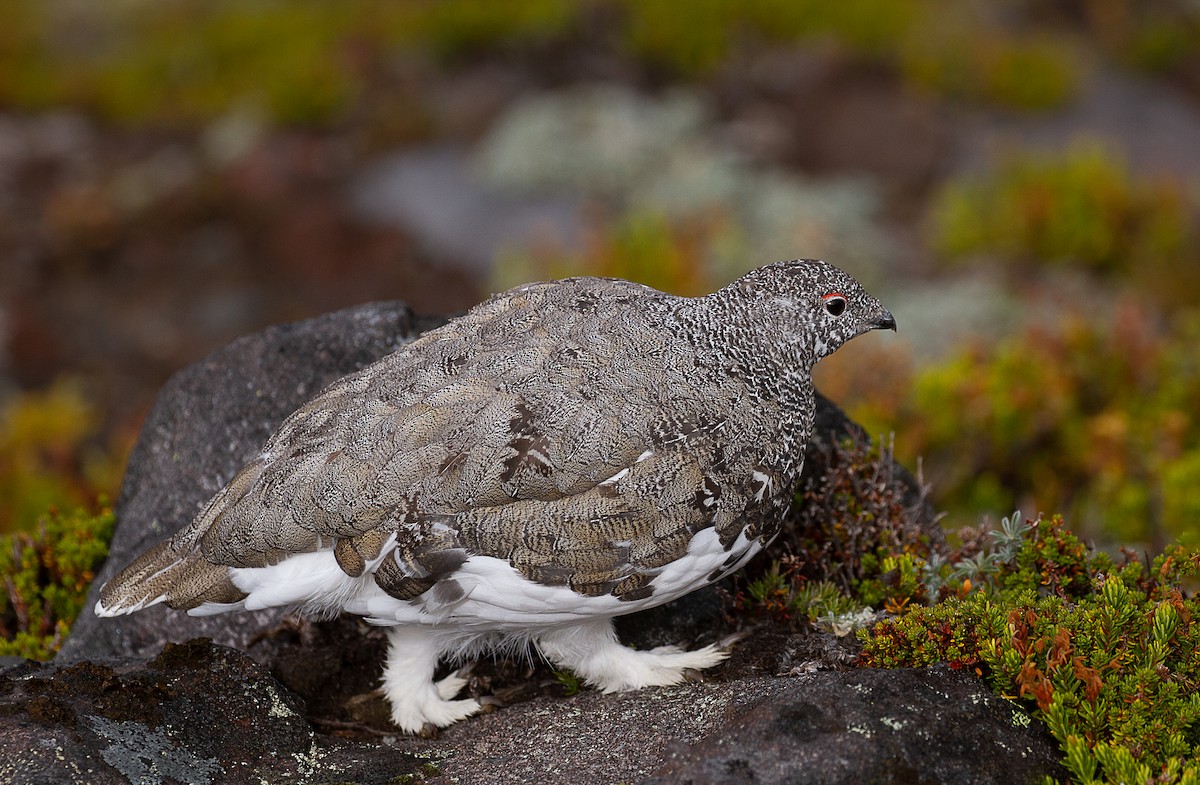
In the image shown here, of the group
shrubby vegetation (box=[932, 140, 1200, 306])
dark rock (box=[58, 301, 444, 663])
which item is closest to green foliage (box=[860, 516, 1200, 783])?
dark rock (box=[58, 301, 444, 663])

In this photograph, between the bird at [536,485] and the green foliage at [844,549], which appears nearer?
the bird at [536,485]

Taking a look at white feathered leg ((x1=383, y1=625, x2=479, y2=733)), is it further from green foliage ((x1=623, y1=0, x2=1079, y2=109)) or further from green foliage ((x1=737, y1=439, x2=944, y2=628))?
green foliage ((x1=623, y1=0, x2=1079, y2=109))

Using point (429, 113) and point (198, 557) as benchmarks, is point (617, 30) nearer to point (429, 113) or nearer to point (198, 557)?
point (429, 113)

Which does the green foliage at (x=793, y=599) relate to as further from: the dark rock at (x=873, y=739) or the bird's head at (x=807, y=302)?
the bird's head at (x=807, y=302)

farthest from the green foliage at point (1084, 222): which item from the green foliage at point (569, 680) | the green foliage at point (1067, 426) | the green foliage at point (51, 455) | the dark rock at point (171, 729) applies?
the dark rock at point (171, 729)

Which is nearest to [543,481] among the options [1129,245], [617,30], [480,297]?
[480,297]

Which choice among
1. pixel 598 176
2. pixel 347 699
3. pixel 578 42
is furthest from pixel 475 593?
pixel 578 42
